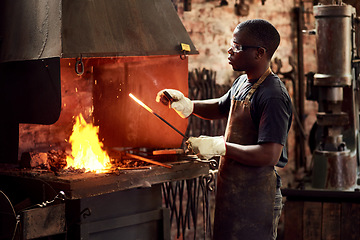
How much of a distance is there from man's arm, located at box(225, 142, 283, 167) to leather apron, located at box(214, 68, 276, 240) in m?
0.11

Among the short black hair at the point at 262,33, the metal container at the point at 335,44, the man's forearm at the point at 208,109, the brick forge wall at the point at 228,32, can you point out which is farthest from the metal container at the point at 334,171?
the short black hair at the point at 262,33

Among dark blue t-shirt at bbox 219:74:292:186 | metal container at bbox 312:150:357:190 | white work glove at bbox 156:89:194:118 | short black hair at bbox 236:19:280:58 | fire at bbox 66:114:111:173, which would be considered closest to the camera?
dark blue t-shirt at bbox 219:74:292:186

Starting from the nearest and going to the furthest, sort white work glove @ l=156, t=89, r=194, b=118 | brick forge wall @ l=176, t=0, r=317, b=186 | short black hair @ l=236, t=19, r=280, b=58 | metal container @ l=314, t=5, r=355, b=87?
short black hair @ l=236, t=19, r=280, b=58 → white work glove @ l=156, t=89, r=194, b=118 → metal container @ l=314, t=5, r=355, b=87 → brick forge wall @ l=176, t=0, r=317, b=186

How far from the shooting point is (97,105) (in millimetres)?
3898

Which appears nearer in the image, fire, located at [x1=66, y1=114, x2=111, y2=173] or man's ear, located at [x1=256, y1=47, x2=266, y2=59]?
man's ear, located at [x1=256, y1=47, x2=266, y2=59]

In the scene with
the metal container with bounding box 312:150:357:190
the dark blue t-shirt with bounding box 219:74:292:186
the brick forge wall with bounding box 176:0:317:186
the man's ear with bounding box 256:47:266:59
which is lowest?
the metal container with bounding box 312:150:357:190

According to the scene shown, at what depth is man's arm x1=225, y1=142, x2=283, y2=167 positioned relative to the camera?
2752 mm

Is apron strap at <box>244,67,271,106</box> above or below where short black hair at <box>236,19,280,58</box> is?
below

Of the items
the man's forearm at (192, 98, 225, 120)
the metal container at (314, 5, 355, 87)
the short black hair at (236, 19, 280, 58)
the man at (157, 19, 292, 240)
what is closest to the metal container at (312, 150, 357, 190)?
the metal container at (314, 5, 355, 87)

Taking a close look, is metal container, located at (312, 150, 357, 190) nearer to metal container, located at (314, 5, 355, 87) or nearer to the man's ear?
metal container, located at (314, 5, 355, 87)

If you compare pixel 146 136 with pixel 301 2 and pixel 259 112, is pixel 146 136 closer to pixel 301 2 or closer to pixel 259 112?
pixel 259 112

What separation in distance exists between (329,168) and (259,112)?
2150 mm

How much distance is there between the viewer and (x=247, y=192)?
9.63 feet

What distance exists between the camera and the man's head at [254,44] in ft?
9.46
